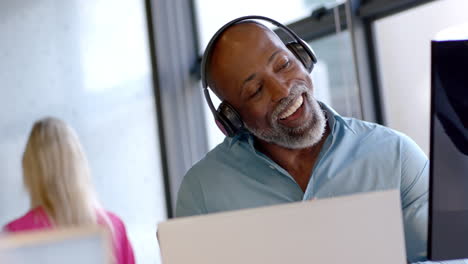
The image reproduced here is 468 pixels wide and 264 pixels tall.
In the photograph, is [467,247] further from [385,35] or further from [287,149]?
[385,35]

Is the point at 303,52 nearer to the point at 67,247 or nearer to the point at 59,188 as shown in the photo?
the point at 59,188

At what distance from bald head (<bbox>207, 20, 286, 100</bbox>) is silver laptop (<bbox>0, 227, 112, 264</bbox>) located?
1107mm

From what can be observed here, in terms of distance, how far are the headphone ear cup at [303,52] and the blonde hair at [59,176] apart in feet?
3.01

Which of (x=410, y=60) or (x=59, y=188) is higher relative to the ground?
(x=410, y=60)

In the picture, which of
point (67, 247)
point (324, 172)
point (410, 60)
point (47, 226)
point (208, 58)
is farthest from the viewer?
point (410, 60)

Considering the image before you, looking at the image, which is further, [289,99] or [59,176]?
[59,176]

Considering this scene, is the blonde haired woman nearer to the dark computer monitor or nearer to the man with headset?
the man with headset

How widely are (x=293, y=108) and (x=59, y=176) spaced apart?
39.4 inches

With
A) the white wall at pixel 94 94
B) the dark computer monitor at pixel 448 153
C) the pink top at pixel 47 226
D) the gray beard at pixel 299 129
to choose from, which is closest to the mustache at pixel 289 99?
the gray beard at pixel 299 129

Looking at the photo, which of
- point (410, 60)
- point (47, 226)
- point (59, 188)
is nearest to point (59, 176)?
point (59, 188)

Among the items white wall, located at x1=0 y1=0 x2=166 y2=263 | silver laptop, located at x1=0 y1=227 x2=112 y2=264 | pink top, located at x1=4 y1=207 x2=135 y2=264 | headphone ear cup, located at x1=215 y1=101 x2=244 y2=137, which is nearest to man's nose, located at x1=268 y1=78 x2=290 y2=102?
headphone ear cup, located at x1=215 y1=101 x2=244 y2=137

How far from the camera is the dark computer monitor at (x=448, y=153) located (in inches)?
35.8

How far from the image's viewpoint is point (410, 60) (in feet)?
8.73

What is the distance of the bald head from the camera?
5.48 ft
